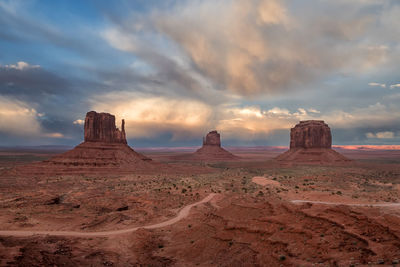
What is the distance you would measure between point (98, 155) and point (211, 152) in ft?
332

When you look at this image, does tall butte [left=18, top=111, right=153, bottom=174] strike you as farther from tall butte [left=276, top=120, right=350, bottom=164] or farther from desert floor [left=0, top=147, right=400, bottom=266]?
tall butte [left=276, top=120, right=350, bottom=164]

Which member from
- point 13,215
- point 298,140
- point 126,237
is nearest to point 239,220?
point 126,237

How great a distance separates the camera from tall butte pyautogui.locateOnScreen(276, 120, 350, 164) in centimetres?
10844

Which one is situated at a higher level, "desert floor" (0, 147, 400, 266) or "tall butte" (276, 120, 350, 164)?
"tall butte" (276, 120, 350, 164)

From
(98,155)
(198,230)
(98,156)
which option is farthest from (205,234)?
(98,155)

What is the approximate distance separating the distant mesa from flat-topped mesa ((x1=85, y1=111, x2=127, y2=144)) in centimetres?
8022

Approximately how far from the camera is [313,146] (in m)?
117

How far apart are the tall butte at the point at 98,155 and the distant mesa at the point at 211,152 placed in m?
76.1

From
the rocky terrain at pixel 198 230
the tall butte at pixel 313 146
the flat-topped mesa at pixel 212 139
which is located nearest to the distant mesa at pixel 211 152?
the flat-topped mesa at pixel 212 139

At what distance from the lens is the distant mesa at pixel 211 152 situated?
6506 inches

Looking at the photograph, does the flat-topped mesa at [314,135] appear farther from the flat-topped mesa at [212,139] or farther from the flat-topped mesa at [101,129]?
the flat-topped mesa at [101,129]

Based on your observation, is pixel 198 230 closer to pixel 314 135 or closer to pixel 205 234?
pixel 205 234

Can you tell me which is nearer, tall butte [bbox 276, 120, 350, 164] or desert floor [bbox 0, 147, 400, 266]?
desert floor [bbox 0, 147, 400, 266]

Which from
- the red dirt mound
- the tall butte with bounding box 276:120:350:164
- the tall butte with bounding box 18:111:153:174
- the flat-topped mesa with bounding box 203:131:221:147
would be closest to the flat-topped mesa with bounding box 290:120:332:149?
the tall butte with bounding box 276:120:350:164
